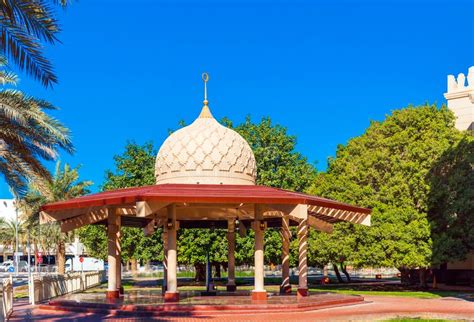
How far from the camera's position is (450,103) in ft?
153

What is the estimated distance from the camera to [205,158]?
23.9 m

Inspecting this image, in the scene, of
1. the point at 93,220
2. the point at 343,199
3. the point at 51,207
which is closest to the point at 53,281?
the point at 93,220

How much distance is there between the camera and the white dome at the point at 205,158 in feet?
78.4

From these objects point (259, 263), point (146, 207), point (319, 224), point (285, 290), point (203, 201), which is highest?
point (203, 201)

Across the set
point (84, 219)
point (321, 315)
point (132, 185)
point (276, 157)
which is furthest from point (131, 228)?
point (321, 315)

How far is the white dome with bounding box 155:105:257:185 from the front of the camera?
23.9m

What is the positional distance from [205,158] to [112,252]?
499 cm

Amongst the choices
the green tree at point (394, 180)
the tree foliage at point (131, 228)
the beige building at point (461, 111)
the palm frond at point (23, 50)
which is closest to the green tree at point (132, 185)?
the tree foliage at point (131, 228)

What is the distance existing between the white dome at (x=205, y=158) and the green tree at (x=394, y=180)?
12.2 metres

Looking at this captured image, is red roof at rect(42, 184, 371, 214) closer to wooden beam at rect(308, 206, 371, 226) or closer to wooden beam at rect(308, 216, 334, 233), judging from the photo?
wooden beam at rect(308, 206, 371, 226)

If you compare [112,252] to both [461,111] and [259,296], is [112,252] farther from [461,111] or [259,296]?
[461,111]

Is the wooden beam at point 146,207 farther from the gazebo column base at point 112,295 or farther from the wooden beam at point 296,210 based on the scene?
the gazebo column base at point 112,295

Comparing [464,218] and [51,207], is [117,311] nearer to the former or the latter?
[51,207]

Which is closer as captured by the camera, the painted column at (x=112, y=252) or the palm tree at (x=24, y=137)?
the palm tree at (x=24, y=137)
